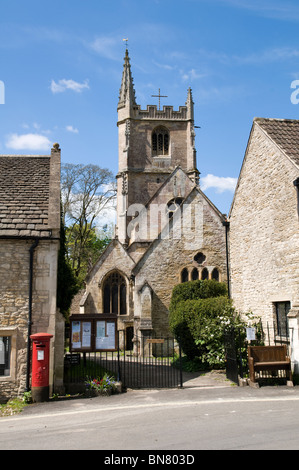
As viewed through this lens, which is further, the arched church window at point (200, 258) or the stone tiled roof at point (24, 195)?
the arched church window at point (200, 258)

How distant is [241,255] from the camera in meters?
17.6

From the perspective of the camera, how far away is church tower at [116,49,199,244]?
37344mm

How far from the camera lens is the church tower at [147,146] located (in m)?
37.3

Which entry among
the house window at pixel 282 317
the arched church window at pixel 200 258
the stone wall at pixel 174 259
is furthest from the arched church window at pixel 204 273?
the house window at pixel 282 317

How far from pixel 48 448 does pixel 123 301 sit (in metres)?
20.4

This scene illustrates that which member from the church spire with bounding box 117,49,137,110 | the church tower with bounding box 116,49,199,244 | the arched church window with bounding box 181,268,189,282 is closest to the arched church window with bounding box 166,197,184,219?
the church tower with bounding box 116,49,199,244

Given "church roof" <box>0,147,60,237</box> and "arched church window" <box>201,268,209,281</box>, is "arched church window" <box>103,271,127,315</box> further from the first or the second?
"church roof" <box>0,147,60,237</box>

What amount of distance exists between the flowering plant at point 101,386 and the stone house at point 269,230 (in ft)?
17.3

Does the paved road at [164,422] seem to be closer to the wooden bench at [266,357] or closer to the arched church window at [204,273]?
the wooden bench at [266,357]

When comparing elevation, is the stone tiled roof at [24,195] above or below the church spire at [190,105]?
below

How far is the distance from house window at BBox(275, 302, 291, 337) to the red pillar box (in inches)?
297

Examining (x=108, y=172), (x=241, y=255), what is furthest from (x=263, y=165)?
(x=108, y=172)

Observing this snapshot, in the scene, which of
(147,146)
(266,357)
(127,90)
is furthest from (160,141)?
(266,357)

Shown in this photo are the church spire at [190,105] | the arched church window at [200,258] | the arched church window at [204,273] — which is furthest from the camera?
the church spire at [190,105]
